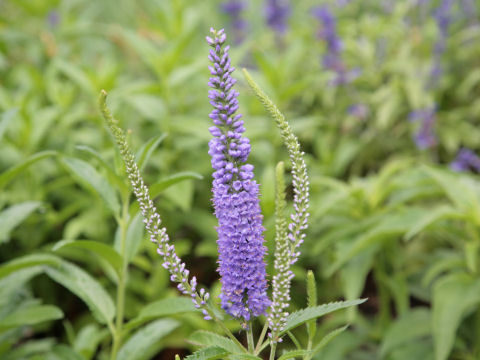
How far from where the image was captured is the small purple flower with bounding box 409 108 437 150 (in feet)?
14.7

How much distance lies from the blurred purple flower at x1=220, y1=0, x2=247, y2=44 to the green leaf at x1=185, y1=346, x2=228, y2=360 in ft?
15.3

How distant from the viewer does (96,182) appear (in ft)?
7.31

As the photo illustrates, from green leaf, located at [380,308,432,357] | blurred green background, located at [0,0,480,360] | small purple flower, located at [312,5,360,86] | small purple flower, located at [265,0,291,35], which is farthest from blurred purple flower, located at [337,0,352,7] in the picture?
green leaf, located at [380,308,432,357]

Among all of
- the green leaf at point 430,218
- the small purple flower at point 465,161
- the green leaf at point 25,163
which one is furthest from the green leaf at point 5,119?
the small purple flower at point 465,161

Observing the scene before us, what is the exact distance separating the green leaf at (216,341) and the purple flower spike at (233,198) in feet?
0.57

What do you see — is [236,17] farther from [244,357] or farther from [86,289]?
[244,357]

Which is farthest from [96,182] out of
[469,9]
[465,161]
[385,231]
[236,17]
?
[469,9]

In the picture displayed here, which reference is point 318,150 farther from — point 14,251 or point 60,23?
point 60,23

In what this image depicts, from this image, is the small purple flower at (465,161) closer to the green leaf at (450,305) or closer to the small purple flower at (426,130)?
the small purple flower at (426,130)

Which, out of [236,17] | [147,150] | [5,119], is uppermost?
[236,17]

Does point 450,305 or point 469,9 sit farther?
point 469,9

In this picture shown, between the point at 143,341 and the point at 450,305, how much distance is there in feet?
5.24

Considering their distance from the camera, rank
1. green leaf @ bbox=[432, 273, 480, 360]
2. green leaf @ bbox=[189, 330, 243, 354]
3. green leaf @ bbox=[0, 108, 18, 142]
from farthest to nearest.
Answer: green leaf @ bbox=[432, 273, 480, 360] → green leaf @ bbox=[0, 108, 18, 142] → green leaf @ bbox=[189, 330, 243, 354]

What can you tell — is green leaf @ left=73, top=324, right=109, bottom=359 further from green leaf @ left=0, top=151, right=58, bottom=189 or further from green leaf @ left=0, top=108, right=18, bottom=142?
green leaf @ left=0, top=108, right=18, bottom=142
